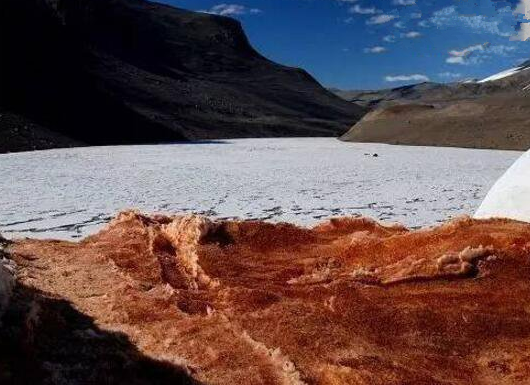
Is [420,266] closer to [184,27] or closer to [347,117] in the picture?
[347,117]

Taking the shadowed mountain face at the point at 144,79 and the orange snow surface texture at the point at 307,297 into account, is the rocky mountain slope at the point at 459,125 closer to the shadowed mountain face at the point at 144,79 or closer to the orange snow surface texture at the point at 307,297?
the shadowed mountain face at the point at 144,79

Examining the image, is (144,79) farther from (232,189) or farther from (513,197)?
(513,197)

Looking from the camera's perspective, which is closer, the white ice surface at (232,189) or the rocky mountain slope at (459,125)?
the white ice surface at (232,189)

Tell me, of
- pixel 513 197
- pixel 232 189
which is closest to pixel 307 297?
pixel 513 197

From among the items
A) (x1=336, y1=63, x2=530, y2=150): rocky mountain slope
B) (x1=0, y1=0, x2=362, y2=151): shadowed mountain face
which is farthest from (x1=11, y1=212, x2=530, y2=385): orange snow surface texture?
(x1=336, y1=63, x2=530, y2=150): rocky mountain slope

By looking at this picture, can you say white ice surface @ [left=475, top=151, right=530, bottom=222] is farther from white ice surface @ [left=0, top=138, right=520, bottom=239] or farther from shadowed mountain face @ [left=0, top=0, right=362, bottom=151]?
shadowed mountain face @ [left=0, top=0, right=362, bottom=151]

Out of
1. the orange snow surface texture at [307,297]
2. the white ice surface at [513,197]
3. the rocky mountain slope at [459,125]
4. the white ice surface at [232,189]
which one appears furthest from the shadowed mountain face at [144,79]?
the white ice surface at [513,197]

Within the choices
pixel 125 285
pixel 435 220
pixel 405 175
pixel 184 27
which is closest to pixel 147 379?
pixel 125 285
